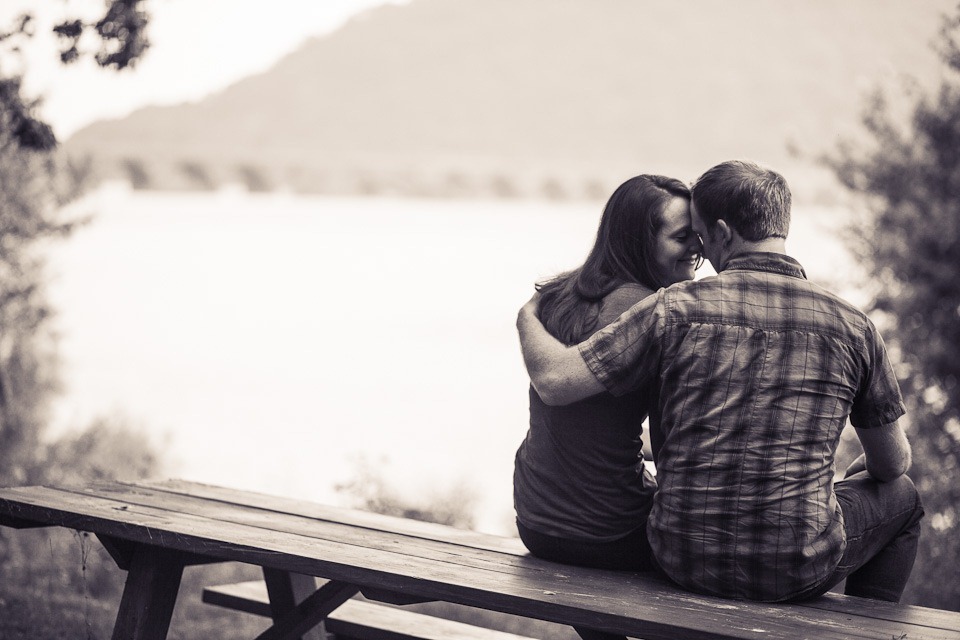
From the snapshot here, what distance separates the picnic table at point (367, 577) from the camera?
186 centimetres

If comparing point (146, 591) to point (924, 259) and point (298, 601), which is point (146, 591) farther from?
point (924, 259)

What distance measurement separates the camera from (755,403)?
6.64ft

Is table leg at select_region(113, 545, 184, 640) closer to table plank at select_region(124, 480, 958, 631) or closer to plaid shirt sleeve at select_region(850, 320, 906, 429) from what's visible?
table plank at select_region(124, 480, 958, 631)

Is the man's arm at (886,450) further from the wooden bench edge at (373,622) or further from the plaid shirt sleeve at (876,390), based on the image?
the wooden bench edge at (373,622)

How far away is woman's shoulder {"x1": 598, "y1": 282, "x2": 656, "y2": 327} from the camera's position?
2240mm

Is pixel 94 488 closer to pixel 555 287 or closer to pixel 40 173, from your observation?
pixel 555 287

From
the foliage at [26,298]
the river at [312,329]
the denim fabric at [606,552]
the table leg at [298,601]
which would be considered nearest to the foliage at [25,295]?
the foliage at [26,298]

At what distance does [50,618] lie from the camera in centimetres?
393

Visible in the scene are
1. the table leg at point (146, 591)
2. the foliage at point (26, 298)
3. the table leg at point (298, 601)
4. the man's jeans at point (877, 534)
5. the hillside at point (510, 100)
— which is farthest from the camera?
the hillside at point (510, 100)

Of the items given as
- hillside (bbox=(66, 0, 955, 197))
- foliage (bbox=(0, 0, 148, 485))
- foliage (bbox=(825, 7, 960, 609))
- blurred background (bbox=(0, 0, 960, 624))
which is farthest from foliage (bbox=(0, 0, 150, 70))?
hillside (bbox=(66, 0, 955, 197))

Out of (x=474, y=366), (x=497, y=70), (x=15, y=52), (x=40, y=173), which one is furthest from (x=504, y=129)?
(x=15, y=52)

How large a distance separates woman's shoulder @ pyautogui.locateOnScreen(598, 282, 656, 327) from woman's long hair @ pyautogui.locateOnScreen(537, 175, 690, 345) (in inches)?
0.6

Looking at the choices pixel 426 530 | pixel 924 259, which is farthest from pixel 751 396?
pixel 924 259

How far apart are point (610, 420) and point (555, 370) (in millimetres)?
212
